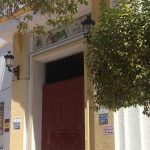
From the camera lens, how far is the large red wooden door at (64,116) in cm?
1151

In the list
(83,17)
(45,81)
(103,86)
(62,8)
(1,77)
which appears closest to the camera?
(103,86)

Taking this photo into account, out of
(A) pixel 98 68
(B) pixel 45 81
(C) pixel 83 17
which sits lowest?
(A) pixel 98 68

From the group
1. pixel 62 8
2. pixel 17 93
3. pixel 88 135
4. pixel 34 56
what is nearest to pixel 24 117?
pixel 17 93

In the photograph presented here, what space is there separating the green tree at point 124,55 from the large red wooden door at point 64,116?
207 inches

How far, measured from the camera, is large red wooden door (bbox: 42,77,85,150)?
37.8 ft

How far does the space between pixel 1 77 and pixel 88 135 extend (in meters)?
5.42

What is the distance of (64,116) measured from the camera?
39.3 feet

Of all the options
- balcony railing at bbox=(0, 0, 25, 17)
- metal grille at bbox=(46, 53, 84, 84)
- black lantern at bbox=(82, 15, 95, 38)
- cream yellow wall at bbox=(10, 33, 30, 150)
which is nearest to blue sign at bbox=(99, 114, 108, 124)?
black lantern at bbox=(82, 15, 95, 38)

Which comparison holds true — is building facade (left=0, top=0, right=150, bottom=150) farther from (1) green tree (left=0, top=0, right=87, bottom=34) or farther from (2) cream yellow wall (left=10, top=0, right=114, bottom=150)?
(1) green tree (left=0, top=0, right=87, bottom=34)

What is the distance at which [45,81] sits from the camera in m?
12.9

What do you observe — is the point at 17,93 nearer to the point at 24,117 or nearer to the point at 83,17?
the point at 24,117

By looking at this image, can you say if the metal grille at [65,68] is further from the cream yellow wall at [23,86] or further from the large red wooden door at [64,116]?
the cream yellow wall at [23,86]

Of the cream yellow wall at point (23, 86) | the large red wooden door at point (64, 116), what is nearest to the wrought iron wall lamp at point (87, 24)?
the cream yellow wall at point (23, 86)

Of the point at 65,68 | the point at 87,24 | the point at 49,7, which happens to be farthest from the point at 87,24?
the point at 65,68
